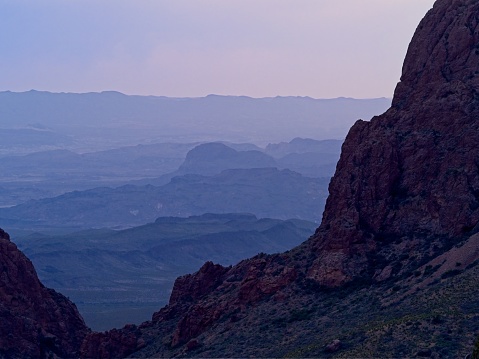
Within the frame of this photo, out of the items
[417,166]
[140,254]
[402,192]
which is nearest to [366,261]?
[402,192]

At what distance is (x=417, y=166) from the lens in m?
50.4

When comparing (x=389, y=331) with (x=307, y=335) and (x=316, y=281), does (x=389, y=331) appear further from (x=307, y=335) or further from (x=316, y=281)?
(x=316, y=281)

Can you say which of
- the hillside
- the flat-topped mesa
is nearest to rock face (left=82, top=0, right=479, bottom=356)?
the flat-topped mesa

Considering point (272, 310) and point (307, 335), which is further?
point (272, 310)

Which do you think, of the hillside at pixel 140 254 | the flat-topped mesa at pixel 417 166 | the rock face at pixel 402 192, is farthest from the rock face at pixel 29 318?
the hillside at pixel 140 254

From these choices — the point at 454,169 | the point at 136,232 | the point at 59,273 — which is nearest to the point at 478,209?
the point at 454,169

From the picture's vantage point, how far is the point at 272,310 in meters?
48.3

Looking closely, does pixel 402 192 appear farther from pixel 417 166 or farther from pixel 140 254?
pixel 140 254

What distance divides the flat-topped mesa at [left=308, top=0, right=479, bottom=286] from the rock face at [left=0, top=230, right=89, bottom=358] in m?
16.0

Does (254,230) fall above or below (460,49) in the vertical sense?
below

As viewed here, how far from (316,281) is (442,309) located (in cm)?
1220

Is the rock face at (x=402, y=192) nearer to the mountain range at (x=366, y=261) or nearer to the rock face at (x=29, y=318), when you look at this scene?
the mountain range at (x=366, y=261)

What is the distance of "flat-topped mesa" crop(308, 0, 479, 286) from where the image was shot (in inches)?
1897

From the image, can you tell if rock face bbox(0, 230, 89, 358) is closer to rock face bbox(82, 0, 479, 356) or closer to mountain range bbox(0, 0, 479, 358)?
mountain range bbox(0, 0, 479, 358)
